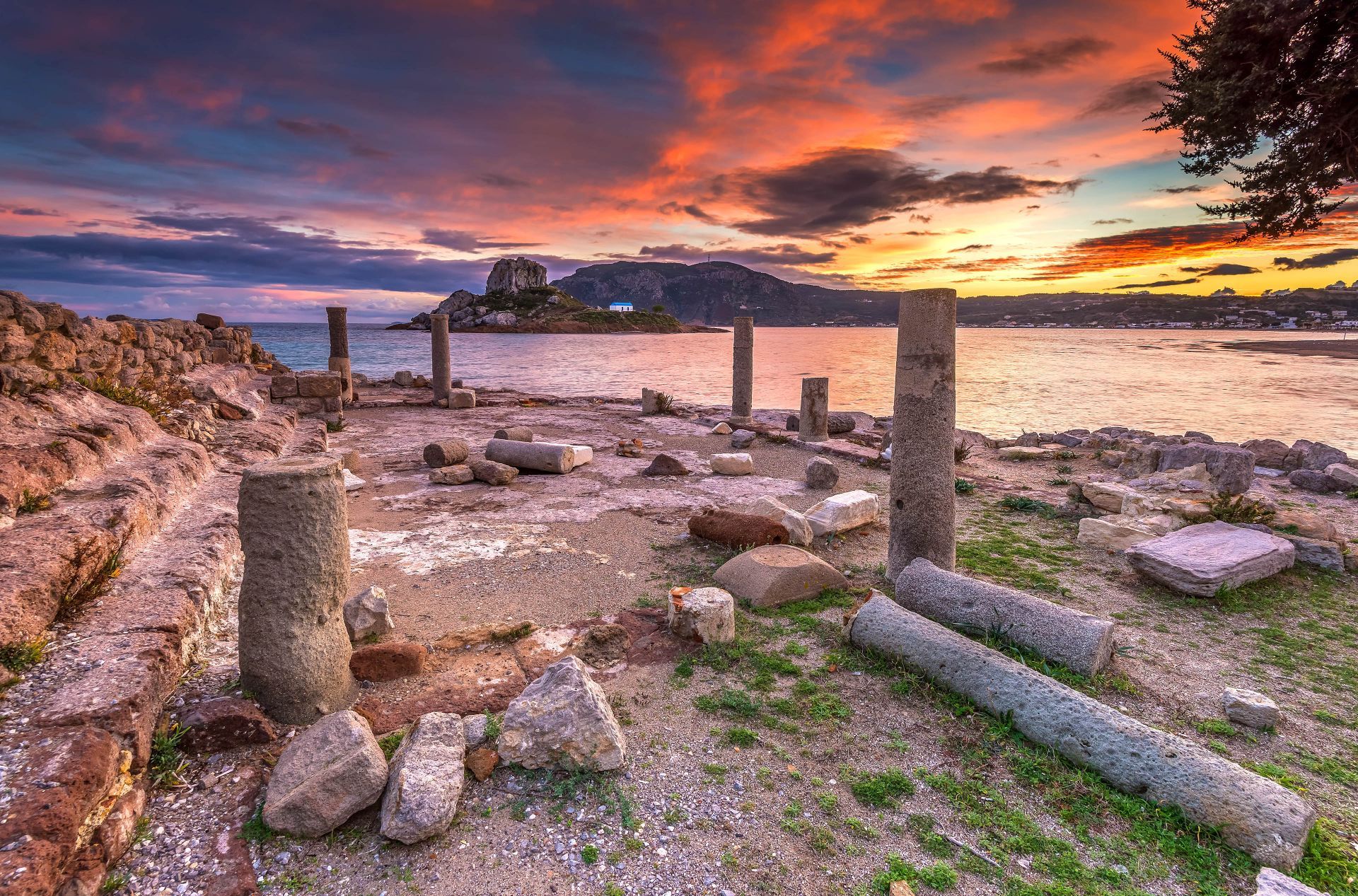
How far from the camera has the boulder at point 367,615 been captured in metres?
5.49

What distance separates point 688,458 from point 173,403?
9190mm

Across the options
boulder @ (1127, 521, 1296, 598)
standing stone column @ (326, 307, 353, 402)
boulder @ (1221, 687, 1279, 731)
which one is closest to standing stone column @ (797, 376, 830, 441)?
boulder @ (1127, 521, 1296, 598)

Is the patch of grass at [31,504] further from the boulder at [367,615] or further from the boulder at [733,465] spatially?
the boulder at [733,465]

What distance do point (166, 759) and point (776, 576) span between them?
497 cm

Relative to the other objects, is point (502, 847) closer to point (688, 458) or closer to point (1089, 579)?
point (1089, 579)

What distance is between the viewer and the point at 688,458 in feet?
44.6

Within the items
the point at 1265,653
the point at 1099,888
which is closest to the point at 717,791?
the point at 1099,888

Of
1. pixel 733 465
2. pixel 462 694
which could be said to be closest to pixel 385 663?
pixel 462 694

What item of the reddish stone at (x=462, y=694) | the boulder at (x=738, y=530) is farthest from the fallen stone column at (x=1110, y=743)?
the reddish stone at (x=462, y=694)

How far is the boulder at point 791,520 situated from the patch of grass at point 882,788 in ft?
13.2

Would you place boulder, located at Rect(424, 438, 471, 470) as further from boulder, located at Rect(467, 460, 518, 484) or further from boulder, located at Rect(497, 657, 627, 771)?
boulder, located at Rect(497, 657, 627, 771)

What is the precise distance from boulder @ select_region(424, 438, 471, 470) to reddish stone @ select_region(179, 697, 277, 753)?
315 inches

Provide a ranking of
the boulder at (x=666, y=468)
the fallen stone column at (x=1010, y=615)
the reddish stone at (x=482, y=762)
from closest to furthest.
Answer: the reddish stone at (x=482, y=762), the fallen stone column at (x=1010, y=615), the boulder at (x=666, y=468)

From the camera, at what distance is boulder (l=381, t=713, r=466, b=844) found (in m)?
3.35
